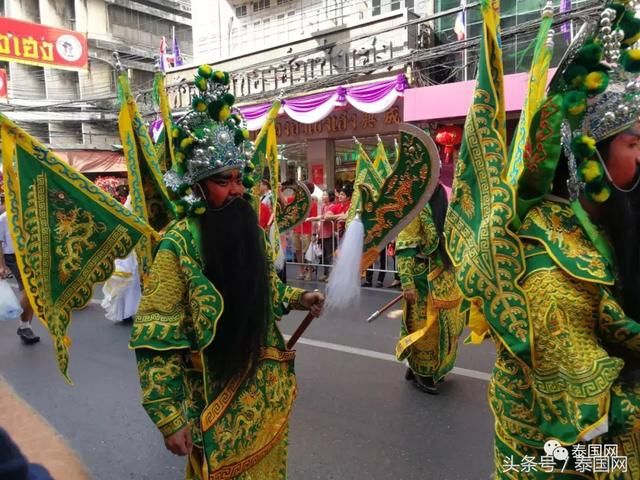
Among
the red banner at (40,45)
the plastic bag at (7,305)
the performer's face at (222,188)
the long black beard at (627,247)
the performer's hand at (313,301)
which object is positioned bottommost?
the plastic bag at (7,305)

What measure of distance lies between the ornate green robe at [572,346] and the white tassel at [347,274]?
0.78 metres

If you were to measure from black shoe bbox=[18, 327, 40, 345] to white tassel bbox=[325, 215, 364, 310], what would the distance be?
4.82m

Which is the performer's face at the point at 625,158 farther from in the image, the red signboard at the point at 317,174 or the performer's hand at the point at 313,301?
the red signboard at the point at 317,174

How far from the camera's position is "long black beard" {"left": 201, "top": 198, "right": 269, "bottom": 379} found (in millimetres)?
1883

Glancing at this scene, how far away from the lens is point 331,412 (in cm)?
383

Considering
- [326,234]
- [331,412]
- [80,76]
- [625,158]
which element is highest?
[80,76]

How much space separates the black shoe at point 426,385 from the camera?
13.4ft

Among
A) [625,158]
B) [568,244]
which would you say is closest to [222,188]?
[568,244]

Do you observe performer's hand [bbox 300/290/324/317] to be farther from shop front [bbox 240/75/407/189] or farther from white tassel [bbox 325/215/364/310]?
shop front [bbox 240/75/407/189]

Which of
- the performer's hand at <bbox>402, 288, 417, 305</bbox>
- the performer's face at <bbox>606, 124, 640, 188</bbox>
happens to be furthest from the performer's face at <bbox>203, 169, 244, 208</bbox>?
the performer's hand at <bbox>402, 288, 417, 305</bbox>

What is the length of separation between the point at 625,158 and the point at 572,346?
1.81ft

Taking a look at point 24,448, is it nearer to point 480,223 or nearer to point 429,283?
point 480,223

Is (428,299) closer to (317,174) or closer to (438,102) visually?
(438,102)

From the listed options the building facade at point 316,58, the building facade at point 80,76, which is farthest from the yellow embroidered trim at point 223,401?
the building facade at point 80,76
